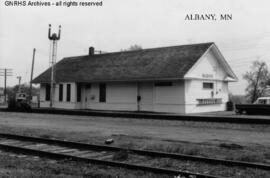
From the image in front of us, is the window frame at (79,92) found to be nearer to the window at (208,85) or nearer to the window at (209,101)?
the window at (209,101)

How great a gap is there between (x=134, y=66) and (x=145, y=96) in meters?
3.67

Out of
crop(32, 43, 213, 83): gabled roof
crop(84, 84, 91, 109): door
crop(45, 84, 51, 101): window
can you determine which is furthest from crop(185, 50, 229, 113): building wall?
crop(45, 84, 51, 101): window

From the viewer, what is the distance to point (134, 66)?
2917 cm

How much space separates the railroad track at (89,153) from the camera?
6820 millimetres

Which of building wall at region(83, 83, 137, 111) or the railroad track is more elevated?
building wall at region(83, 83, 137, 111)

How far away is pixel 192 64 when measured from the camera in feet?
82.4

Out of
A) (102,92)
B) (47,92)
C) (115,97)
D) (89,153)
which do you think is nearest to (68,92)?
(47,92)

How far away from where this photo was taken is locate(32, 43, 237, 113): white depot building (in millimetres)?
25312

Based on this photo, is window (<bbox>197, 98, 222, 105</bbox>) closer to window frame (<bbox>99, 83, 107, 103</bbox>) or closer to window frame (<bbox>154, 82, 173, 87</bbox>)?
window frame (<bbox>154, 82, 173, 87</bbox>)

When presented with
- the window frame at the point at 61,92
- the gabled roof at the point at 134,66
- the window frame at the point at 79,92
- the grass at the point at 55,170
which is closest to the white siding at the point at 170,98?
the gabled roof at the point at 134,66

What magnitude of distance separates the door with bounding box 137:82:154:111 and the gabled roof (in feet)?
3.28

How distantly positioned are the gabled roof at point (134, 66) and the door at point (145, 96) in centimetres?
100

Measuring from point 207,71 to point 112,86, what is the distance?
340 inches

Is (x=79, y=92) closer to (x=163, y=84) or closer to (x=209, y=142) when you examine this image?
(x=163, y=84)
